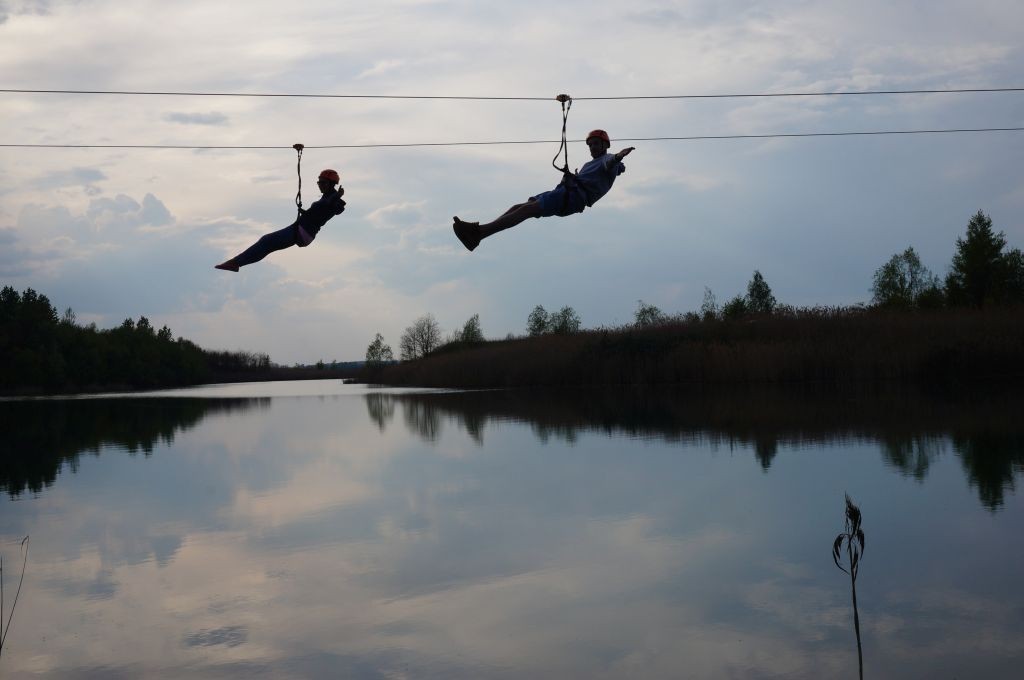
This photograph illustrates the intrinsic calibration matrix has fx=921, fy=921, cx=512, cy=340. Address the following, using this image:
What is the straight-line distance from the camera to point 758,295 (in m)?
62.0

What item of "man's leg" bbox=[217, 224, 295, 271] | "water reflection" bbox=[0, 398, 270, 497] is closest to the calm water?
"water reflection" bbox=[0, 398, 270, 497]

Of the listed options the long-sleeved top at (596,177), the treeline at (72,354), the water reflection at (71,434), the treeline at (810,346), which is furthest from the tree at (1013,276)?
the treeline at (72,354)

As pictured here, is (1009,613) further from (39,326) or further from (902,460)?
(39,326)

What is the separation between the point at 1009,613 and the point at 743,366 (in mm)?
27322

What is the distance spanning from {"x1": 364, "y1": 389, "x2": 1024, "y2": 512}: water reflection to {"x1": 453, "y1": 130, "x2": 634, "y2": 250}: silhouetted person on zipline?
646 cm

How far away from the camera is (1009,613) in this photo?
7.14 metres

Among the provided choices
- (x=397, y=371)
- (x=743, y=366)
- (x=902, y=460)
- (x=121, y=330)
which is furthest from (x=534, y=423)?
(x=121, y=330)

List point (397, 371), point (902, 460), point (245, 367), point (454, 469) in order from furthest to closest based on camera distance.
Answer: point (245, 367)
point (397, 371)
point (454, 469)
point (902, 460)

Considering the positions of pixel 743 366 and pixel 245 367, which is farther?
pixel 245 367

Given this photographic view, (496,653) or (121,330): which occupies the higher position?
(121,330)

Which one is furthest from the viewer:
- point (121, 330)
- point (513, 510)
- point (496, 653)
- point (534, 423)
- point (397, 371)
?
point (121, 330)

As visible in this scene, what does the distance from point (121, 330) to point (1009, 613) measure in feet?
291

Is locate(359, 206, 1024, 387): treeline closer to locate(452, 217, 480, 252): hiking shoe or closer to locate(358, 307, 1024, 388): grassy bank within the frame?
locate(358, 307, 1024, 388): grassy bank

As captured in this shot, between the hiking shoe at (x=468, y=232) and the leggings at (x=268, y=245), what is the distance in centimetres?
184
